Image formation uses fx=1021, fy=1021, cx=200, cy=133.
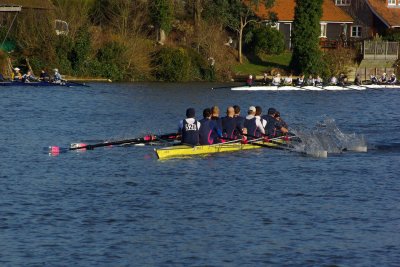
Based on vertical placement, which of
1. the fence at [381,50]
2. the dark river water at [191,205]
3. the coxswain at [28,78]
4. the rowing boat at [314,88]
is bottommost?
the dark river water at [191,205]

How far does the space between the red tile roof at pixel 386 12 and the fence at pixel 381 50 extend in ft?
12.8

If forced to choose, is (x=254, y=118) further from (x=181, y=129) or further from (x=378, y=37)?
(x=378, y=37)

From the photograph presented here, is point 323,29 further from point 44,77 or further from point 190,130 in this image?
point 190,130

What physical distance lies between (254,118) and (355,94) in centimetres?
3722

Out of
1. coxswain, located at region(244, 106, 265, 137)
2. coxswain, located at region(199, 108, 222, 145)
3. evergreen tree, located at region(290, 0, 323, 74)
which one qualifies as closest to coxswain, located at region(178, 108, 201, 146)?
coxswain, located at region(199, 108, 222, 145)

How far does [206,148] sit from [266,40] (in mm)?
46968

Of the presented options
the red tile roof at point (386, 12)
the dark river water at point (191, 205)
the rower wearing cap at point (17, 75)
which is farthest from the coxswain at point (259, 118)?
the red tile roof at point (386, 12)

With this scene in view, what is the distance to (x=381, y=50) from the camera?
76.1 meters

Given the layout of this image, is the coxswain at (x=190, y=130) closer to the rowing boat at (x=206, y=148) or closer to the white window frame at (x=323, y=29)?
the rowing boat at (x=206, y=148)

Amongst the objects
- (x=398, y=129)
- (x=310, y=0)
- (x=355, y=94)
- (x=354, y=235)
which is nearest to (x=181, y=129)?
(x=354, y=235)

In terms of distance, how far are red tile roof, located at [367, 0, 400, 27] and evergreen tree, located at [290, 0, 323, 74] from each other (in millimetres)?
11420

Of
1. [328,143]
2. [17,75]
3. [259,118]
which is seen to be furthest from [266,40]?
[259,118]

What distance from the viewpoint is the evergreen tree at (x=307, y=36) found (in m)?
70.4

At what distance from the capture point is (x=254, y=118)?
2847 centimetres
